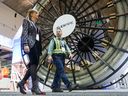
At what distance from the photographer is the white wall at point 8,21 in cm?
1467

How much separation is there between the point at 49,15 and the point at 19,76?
294 centimetres

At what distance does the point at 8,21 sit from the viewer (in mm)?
15336

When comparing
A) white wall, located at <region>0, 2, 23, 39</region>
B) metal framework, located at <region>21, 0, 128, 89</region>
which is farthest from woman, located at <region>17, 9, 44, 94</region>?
white wall, located at <region>0, 2, 23, 39</region>

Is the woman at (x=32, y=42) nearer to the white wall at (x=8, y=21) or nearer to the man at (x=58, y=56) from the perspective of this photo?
the man at (x=58, y=56)

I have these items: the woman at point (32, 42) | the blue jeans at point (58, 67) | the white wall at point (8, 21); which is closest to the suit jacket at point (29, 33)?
the woman at point (32, 42)

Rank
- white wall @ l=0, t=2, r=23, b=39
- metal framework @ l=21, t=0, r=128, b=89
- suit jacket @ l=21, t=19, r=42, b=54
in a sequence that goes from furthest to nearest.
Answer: white wall @ l=0, t=2, r=23, b=39 < metal framework @ l=21, t=0, r=128, b=89 < suit jacket @ l=21, t=19, r=42, b=54

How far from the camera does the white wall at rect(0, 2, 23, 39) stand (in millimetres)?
14673

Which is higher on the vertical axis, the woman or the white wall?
the white wall

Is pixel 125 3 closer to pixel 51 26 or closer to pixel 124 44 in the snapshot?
pixel 124 44

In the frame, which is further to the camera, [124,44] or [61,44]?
[124,44]

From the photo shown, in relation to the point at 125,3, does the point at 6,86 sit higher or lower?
lower

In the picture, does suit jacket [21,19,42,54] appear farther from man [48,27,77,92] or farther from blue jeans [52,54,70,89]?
blue jeans [52,54,70,89]

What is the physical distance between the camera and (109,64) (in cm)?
529

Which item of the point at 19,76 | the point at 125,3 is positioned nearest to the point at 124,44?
the point at 125,3
